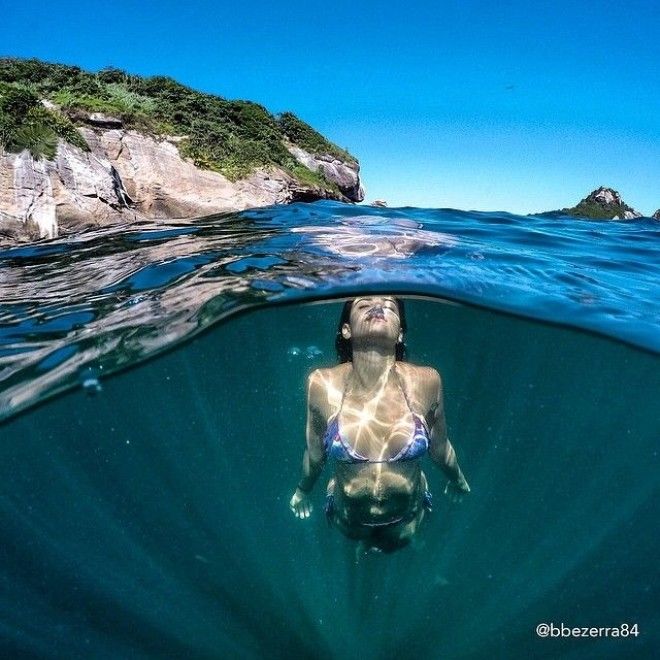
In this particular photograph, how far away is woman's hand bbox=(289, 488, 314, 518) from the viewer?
19.7ft

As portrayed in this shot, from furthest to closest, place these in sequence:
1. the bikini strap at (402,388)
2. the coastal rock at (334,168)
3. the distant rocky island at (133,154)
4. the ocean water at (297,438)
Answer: the coastal rock at (334,168)
the distant rocky island at (133,154)
the ocean water at (297,438)
the bikini strap at (402,388)

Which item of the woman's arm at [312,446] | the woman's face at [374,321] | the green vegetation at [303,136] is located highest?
the green vegetation at [303,136]

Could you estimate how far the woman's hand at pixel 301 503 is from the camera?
6.01 metres

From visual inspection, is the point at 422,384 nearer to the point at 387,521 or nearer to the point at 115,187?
the point at 387,521

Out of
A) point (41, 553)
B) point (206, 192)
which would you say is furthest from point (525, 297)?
point (206, 192)

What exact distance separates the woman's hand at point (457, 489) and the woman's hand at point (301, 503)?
1.69m

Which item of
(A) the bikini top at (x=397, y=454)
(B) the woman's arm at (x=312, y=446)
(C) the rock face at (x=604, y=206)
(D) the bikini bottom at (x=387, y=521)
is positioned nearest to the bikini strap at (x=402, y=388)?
(A) the bikini top at (x=397, y=454)

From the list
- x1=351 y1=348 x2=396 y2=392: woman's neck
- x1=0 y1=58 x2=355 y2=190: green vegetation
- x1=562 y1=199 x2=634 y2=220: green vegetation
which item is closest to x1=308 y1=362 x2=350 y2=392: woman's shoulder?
x1=351 y1=348 x2=396 y2=392: woman's neck

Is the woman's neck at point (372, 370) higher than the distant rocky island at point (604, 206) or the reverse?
the reverse

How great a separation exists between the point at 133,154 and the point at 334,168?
7.59m

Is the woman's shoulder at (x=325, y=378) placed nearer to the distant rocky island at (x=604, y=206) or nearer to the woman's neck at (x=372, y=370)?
the woman's neck at (x=372, y=370)

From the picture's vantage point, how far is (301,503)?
603cm

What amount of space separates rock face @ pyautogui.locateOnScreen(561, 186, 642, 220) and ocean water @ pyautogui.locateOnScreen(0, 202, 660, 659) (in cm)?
1164

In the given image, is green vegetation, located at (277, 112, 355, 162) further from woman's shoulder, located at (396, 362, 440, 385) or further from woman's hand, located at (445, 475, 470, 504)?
woman's hand, located at (445, 475, 470, 504)
